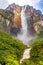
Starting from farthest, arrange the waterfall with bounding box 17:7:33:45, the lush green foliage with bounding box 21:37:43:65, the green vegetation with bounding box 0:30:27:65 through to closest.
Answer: the waterfall with bounding box 17:7:33:45 < the green vegetation with bounding box 0:30:27:65 < the lush green foliage with bounding box 21:37:43:65

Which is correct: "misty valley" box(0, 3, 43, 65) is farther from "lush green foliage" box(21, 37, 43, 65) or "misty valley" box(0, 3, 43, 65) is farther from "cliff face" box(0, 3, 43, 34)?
"lush green foliage" box(21, 37, 43, 65)

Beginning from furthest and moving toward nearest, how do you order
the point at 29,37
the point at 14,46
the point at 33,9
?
the point at 33,9
the point at 29,37
the point at 14,46

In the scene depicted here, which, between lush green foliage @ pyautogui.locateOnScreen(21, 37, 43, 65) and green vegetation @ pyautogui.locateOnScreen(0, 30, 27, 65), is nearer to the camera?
lush green foliage @ pyautogui.locateOnScreen(21, 37, 43, 65)

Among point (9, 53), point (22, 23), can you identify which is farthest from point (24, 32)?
point (9, 53)

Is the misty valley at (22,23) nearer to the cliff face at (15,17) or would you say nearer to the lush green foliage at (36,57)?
the cliff face at (15,17)

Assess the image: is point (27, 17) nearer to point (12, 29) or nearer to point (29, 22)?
point (29, 22)

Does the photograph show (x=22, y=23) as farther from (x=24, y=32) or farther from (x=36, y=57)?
(x=36, y=57)

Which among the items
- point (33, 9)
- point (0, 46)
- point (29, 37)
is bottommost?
point (0, 46)

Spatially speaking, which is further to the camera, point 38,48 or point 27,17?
point 27,17

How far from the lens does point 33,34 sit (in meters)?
139

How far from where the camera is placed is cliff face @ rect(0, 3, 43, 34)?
139500mm

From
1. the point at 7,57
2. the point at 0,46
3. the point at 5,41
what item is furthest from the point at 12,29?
the point at 7,57

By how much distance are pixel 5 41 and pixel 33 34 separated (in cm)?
5568

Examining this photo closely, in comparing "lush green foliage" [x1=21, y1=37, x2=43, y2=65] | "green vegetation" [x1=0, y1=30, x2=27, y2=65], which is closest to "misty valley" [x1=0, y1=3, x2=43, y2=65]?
"green vegetation" [x1=0, y1=30, x2=27, y2=65]
